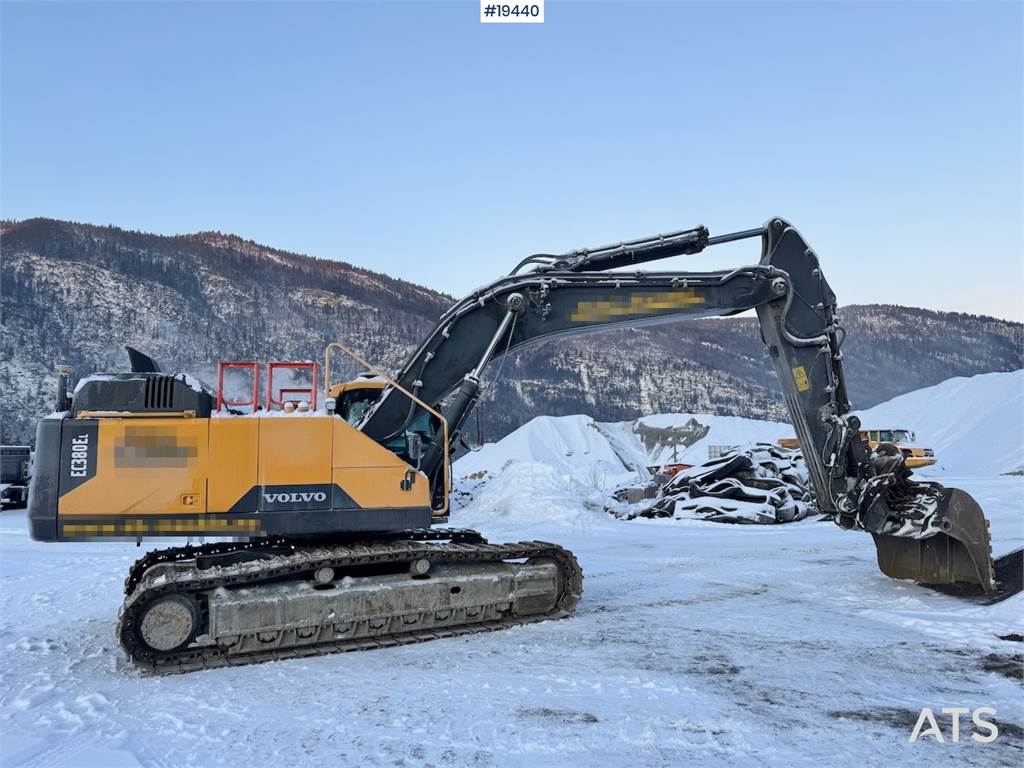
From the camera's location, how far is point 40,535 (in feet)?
19.2

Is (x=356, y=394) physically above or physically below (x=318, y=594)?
above

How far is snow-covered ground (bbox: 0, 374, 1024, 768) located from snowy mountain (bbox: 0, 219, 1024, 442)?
130 feet

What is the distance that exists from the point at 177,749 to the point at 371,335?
59684mm

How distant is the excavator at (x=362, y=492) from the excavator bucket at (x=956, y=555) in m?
0.02

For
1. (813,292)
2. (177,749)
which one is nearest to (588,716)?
(177,749)

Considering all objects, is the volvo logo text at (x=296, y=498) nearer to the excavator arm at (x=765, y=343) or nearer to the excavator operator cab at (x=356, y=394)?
the excavator arm at (x=765, y=343)

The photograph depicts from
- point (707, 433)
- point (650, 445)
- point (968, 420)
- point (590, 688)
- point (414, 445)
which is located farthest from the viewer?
point (650, 445)

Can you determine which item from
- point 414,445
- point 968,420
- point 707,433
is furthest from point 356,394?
point 968,420

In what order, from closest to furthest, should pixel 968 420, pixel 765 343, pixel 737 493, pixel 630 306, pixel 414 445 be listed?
pixel 414 445 → pixel 630 306 → pixel 765 343 → pixel 737 493 → pixel 968 420

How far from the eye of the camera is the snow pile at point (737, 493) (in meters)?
16.5

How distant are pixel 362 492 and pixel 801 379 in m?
4.74

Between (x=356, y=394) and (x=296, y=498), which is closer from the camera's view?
(x=296, y=498)

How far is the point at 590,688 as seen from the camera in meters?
4.92

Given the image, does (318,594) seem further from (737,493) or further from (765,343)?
(737,493)
